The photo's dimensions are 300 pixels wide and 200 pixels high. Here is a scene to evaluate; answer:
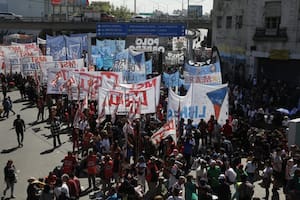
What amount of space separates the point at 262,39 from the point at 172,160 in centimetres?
2350

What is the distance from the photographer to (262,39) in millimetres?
35750

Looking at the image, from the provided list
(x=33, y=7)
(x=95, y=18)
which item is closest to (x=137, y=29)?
(x=95, y=18)

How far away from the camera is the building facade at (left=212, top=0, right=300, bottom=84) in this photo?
33562mm

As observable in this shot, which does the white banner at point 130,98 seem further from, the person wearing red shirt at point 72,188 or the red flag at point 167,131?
the person wearing red shirt at point 72,188

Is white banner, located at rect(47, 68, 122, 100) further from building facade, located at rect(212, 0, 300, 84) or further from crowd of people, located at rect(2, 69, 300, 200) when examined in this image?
building facade, located at rect(212, 0, 300, 84)

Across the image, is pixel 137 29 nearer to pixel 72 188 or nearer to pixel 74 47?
pixel 74 47

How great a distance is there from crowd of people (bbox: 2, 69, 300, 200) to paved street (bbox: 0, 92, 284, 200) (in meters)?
0.45

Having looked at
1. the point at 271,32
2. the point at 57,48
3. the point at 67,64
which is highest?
the point at 271,32

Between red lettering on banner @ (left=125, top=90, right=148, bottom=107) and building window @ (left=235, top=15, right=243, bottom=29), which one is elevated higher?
building window @ (left=235, top=15, right=243, bottom=29)

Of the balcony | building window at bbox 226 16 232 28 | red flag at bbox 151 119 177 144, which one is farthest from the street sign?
red flag at bbox 151 119 177 144

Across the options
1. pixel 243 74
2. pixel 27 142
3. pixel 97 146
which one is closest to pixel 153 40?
pixel 243 74

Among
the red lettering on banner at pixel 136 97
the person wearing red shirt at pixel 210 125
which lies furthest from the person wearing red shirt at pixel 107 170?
the person wearing red shirt at pixel 210 125

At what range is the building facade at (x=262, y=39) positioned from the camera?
1321 inches

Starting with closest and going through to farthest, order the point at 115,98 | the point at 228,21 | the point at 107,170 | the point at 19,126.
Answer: the point at 107,170
the point at 115,98
the point at 19,126
the point at 228,21
